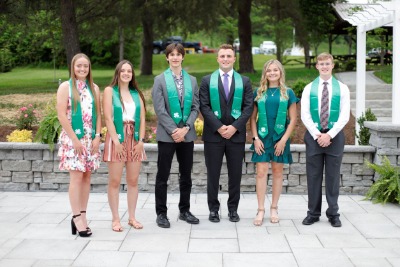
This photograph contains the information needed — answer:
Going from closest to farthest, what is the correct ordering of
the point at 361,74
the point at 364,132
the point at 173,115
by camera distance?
the point at 173,115 < the point at 364,132 < the point at 361,74

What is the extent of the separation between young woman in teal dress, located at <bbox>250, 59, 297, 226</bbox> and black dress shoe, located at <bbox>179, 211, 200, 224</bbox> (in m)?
0.65

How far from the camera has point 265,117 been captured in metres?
6.09

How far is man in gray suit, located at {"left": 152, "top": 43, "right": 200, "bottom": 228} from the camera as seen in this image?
5879 millimetres

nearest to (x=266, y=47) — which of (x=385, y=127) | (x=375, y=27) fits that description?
(x=375, y=27)

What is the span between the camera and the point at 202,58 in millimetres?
39906

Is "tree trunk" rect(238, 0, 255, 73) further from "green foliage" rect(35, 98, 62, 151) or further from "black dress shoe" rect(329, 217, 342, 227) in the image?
"black dress shoe" rect(329, 217, 342, 227)

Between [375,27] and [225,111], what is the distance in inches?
144

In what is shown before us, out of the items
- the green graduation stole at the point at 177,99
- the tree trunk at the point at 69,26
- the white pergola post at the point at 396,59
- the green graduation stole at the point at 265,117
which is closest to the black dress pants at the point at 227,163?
the green graduation stole at the point at 265,117

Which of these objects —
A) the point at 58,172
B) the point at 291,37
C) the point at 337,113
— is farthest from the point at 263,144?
the point at 291,37

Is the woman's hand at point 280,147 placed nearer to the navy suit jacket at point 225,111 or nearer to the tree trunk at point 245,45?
the navy suit jacket at point 225,111

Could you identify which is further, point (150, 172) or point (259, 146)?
point (150, 172)

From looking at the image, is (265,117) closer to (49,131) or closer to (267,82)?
(267,82)

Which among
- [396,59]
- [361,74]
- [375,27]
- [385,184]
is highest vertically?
[375,27]

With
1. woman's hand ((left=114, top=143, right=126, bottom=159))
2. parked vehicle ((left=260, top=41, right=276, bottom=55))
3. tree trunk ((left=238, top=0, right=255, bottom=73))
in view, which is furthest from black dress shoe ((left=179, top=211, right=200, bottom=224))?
parked vehicle ((left=260, top=41, right=276, bottom=55))
